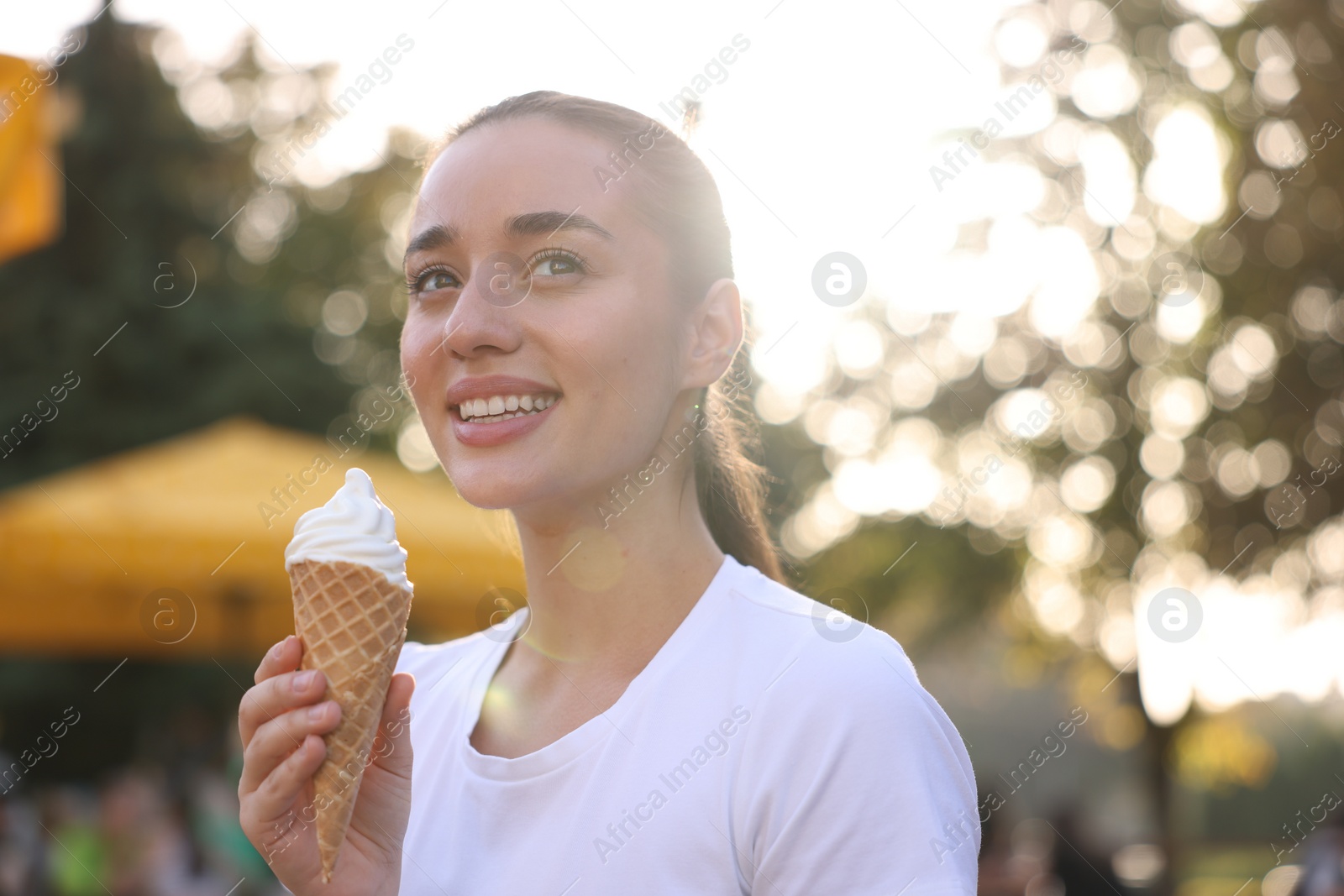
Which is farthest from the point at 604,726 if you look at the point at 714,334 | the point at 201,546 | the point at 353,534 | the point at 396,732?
the point at 201,546

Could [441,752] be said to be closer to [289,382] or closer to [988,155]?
[988,155]

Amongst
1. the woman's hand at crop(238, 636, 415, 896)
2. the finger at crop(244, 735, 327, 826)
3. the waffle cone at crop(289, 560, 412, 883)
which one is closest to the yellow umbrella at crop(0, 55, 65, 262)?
the waffle cone at crop(289, 560, 412, 883)

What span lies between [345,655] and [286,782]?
0.84 ft

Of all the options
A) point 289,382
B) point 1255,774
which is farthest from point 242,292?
point 1255,774

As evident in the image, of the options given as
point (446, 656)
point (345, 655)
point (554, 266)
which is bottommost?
point (446, 656)

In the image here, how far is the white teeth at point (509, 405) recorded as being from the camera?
1.99 meters

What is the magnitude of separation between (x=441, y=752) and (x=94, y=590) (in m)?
5.21

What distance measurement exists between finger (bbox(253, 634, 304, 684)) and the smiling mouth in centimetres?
49

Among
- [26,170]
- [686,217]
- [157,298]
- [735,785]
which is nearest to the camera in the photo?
[735,785]

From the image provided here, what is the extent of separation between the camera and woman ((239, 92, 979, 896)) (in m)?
1.69

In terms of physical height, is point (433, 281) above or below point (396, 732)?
above

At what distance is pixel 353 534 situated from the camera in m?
2.01

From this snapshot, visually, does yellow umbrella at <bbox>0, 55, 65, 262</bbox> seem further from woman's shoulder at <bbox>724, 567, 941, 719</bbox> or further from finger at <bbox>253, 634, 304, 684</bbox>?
woman's shoulder at <bbox>724, 567, 941, 719</bbox>

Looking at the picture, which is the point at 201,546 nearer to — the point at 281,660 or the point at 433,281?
the point at 433,281
